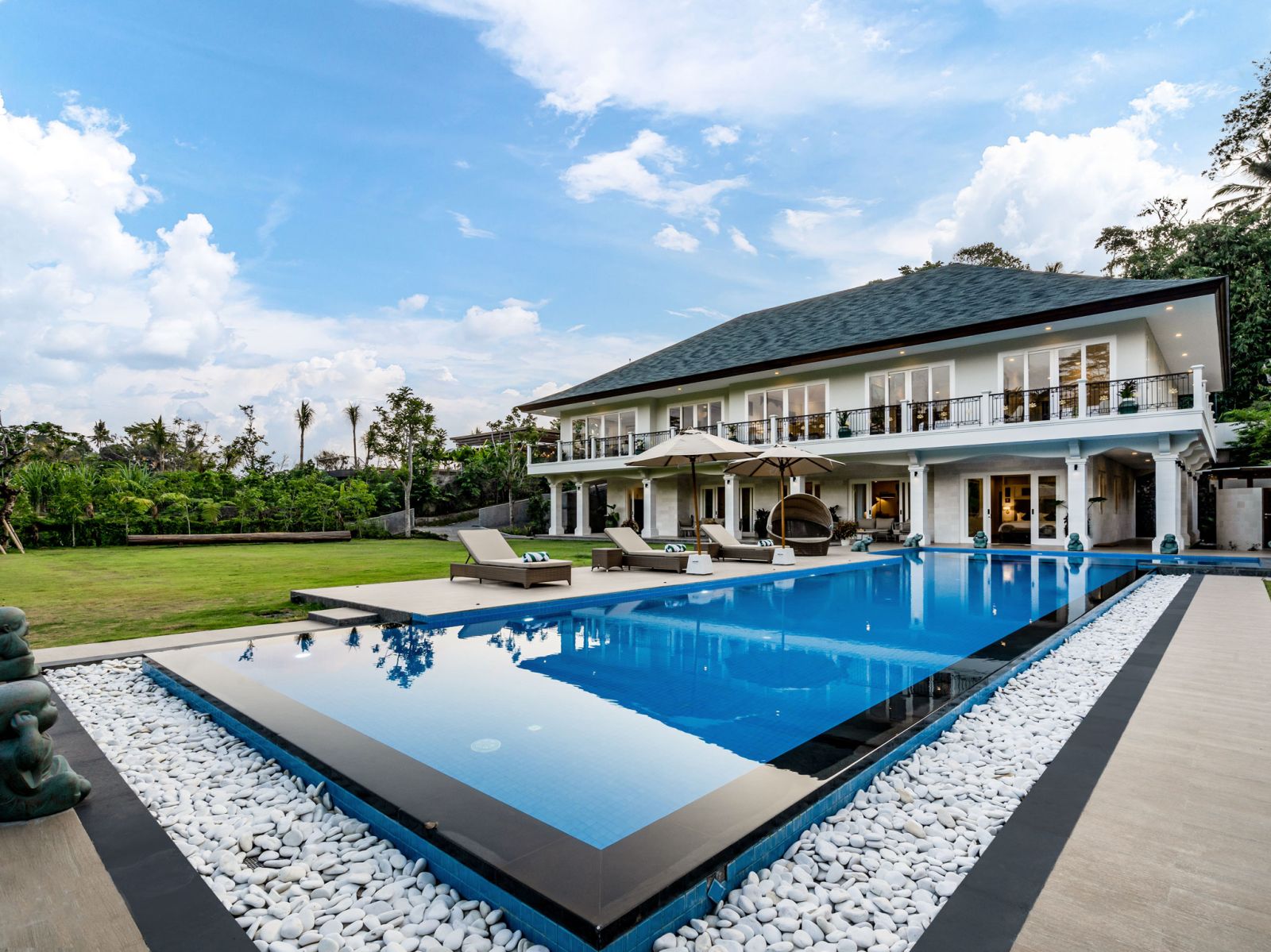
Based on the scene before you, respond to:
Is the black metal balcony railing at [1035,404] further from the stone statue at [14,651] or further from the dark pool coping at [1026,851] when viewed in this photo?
the stone statue at [14,651]

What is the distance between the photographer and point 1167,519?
15.6 m

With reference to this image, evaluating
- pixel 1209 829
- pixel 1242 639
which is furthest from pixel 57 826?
pixel 1242 639

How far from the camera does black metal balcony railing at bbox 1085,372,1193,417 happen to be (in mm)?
15508

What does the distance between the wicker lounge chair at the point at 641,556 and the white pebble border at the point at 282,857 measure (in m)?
8.71

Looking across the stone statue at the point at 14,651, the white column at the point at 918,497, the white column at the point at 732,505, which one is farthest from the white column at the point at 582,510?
the stone statue at the point at 14,651

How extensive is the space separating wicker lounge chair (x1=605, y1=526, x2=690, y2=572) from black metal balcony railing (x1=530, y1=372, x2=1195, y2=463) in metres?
9.60

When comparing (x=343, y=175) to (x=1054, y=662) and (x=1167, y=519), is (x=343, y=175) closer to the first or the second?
(x=1054, y=662)

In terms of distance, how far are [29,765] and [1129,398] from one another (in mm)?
19398

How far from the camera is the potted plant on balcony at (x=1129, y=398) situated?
50.3 feet

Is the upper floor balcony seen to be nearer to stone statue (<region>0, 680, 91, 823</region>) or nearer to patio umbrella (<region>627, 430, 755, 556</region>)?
patio umbrella (<region>627, 430, 755, 556</region>)

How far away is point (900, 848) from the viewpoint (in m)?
2.69

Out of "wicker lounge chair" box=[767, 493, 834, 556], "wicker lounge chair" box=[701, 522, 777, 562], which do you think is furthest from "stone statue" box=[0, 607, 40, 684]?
"wicker lounge chair" box=[767, 493, 834, 556]

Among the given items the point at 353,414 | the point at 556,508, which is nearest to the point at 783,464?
the point at 556,508

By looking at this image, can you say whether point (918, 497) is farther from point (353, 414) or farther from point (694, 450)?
point (353, 414)
